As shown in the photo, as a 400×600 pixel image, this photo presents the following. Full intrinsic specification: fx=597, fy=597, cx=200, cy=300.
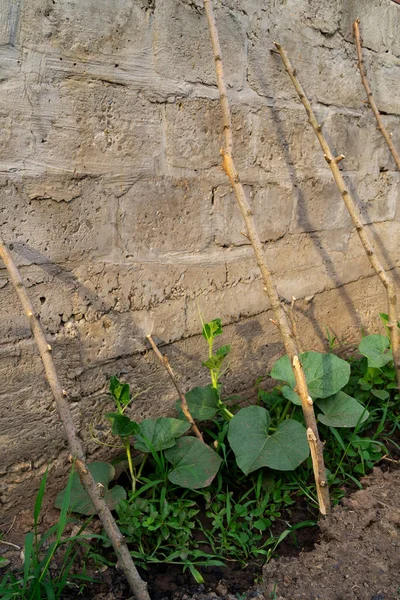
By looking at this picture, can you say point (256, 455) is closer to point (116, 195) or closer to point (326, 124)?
point (116, 195)

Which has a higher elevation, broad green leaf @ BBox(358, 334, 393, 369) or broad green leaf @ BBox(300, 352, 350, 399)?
broad green leaf @ BBox(300, 352, 350, 399)

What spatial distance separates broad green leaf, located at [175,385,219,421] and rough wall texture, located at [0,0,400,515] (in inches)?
3.8

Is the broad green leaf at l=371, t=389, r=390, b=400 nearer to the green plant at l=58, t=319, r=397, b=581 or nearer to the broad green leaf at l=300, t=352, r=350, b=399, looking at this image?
the green plant at l=58, t=319, r=397, b=581

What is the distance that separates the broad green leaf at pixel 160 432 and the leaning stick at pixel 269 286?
412mm

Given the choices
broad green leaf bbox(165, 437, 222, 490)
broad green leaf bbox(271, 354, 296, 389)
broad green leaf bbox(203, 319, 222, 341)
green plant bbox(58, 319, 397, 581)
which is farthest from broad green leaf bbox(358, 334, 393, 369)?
broad green leaf bbox(165, 437, 222, 490)

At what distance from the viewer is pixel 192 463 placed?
6.37 ft

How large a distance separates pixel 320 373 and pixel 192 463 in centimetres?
58

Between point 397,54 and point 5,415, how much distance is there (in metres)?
2.50

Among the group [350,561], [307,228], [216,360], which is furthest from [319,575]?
[307,228]

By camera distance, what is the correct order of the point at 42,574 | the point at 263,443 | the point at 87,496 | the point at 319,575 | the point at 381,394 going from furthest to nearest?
the point at 381,394 < the point at 263,443 < the point at 87,496 < the point at 319,575 < the point at 42,574

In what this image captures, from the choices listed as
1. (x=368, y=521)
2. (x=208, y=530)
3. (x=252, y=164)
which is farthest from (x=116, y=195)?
(x=368, y=521)

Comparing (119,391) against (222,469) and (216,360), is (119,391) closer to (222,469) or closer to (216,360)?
(216,360)

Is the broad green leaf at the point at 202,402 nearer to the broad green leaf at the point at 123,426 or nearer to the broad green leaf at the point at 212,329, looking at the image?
the broad green leaf at the point at 212,329

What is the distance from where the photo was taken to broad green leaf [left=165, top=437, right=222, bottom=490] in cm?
190
